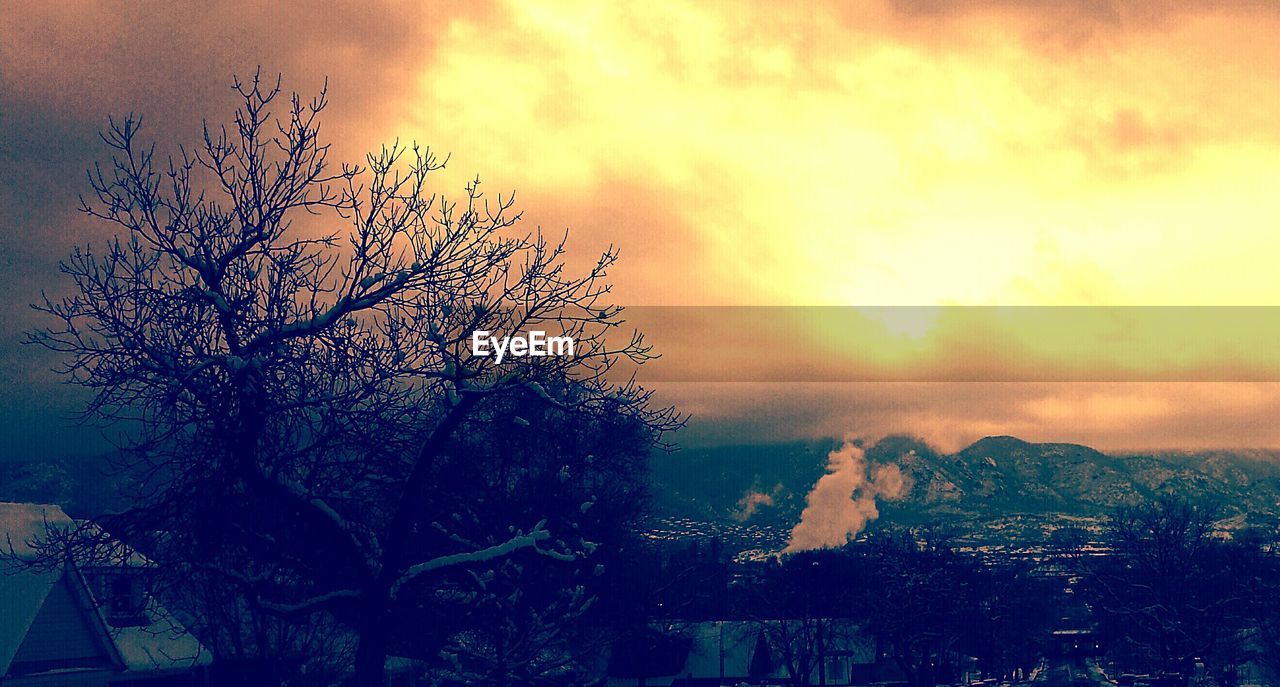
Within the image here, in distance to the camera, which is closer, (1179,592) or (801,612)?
(1179,592)

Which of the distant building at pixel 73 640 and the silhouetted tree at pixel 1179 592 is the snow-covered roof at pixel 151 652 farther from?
the silhouetted tree at pixel 1179 592

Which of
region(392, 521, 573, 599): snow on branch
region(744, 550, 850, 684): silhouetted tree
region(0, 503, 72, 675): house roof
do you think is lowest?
region(744, 550, 850, 684): silhouetted tree

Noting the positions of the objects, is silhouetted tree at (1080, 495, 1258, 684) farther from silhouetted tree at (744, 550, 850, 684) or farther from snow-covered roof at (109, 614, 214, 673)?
snow-covered roof at (109, 614, 214, 673)

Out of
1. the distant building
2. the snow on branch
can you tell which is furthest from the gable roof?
the snow on branch

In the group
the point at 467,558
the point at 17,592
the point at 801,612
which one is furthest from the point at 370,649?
the point at 801,612

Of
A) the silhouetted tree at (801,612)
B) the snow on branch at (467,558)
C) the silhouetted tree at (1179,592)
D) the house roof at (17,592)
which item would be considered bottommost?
the silhouetted tree at (801,612)

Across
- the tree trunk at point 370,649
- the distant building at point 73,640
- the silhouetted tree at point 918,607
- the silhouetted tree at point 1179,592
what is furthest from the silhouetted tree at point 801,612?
the tree trunk at point 370,649

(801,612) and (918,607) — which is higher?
(918,607)

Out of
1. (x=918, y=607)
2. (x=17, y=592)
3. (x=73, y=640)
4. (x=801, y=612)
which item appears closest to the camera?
(x=17, y=592)

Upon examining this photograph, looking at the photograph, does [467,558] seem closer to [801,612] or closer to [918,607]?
[918,607]
